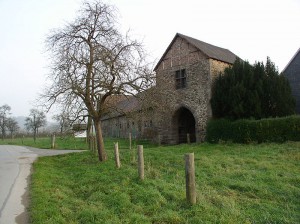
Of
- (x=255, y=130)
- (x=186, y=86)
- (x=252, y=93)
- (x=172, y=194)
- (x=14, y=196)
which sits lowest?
(x=14, y=196)

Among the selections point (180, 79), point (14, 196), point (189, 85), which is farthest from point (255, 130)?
point (14, 196)

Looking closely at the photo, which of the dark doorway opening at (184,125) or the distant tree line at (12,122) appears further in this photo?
the distant tree line at (12,122)

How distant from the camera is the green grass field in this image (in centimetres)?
639

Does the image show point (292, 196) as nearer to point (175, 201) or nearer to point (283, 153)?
point (175, 201)

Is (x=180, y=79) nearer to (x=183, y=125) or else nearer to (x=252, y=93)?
(x=183, y=125)

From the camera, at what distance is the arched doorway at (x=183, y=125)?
27234mm

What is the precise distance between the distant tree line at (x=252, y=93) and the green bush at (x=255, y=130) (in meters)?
1.10

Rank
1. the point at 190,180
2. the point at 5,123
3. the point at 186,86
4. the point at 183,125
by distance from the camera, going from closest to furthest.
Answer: the point at 190,180 < the point at 186,86 < the point at 183,125 < the point at 5,123

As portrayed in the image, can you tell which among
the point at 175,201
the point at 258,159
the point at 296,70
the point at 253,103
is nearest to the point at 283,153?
the point at 258,159

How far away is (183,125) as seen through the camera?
A: 27.9 metres

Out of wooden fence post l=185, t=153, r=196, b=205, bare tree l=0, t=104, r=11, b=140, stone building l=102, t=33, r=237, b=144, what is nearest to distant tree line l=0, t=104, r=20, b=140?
bare tree l=0, t=104, r=11, b=140

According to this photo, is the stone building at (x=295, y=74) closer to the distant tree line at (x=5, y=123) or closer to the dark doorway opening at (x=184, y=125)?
the dark doorway opening at (x=184, y=125)

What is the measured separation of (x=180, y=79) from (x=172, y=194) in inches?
764

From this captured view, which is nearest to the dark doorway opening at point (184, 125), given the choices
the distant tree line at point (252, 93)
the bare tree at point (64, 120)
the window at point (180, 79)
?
the window at point (180, 79)
